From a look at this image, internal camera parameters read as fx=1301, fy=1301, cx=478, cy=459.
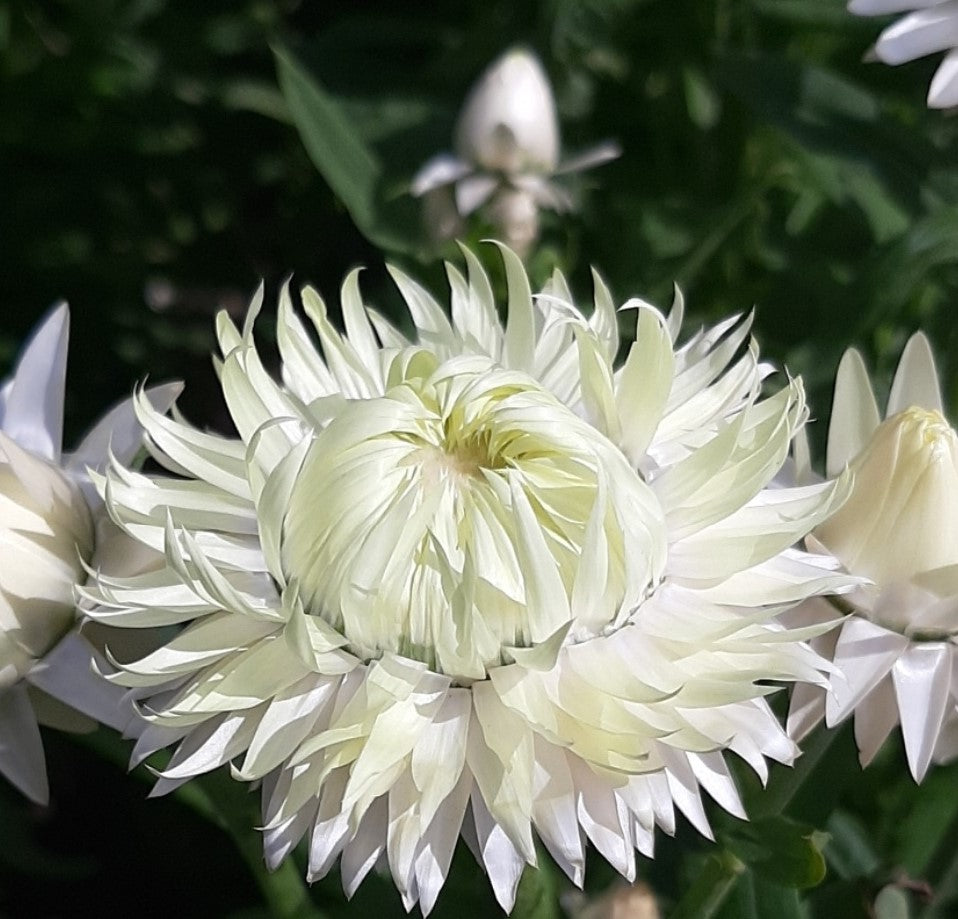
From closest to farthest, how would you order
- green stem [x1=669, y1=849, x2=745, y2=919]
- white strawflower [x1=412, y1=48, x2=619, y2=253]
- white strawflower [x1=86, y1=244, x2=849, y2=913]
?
white strawflower [x1=86, y1=244, x2=849, y2=913], green stem [x1=669, y1=849, x2=745, y2=919], white strawflower [x1=412, y1=48, x2=619, y2=253]

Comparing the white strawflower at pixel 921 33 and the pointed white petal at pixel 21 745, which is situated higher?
the white strawflower at pixel 921 33

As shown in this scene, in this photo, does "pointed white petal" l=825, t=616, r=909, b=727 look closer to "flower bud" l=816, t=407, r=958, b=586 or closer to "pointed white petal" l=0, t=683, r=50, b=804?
"flower bud" l=816, t=407, r=958, b=586

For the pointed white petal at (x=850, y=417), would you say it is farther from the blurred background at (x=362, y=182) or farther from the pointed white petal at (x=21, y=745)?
the pointed white petal at (x=21, y=745)

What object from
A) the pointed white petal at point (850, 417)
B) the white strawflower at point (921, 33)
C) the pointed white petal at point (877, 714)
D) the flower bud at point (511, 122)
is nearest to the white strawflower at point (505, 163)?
the flower bud at point (511, 122)

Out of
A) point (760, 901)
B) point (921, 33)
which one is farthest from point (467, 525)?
point (921, 33)

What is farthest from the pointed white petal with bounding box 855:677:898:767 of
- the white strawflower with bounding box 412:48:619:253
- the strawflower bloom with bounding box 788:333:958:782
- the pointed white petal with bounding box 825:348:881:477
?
the white strawflower with bounding box 412:48:619:253

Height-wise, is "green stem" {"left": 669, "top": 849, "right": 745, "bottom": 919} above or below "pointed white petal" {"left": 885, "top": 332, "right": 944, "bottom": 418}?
below
